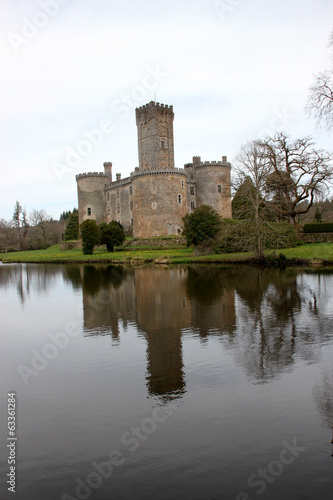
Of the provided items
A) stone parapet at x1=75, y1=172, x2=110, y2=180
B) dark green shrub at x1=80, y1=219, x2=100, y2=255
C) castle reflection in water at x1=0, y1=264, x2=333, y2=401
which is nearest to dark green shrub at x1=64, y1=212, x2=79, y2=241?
stone parapet at x1=75, y1=172, x2=110, y2=180

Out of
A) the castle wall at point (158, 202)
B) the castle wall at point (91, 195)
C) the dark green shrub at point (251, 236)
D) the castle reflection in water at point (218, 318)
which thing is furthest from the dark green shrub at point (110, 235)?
the castle reflection in water at point (218, 318)

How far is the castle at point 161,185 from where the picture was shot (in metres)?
48.4

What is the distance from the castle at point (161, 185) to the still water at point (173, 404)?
122 feet

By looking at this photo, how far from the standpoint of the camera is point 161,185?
158ft

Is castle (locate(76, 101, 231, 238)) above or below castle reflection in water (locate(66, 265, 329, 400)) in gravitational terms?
above

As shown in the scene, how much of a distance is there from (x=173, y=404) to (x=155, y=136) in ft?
154

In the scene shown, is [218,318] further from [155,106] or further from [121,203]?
[121,203]

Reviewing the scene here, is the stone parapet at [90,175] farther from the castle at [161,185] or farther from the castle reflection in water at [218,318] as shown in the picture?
the castle reflection in water at [218,318]

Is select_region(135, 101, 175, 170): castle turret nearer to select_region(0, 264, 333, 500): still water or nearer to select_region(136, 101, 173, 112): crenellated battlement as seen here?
select_region(136, 101, 173, 112): crenellated battlement

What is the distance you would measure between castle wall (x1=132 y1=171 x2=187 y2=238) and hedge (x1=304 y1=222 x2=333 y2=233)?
18.4 meters

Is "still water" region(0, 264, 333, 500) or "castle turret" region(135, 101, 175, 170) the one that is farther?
"castle turret" region(135, 101, 175, 170)

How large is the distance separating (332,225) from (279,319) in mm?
24754

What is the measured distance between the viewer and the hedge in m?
32.6

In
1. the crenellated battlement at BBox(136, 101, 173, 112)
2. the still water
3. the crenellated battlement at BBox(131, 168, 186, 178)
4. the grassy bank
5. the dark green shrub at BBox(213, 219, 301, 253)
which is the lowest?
the still water
